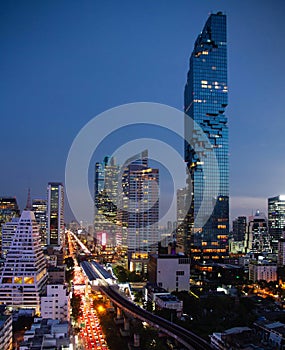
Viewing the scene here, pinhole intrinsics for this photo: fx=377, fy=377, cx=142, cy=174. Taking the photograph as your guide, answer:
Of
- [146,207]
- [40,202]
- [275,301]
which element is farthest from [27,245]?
[40,202]

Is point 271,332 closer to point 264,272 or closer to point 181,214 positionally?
point 264,272

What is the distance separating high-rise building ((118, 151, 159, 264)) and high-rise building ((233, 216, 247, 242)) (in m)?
15.7

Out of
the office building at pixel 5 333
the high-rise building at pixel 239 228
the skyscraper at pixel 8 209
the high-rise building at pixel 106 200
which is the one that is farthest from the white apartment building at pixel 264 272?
the high-rise building at pixel 239 228

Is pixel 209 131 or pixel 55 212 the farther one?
pixel 55 212

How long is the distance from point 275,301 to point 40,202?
29.1 meters

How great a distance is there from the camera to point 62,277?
47.1 feet

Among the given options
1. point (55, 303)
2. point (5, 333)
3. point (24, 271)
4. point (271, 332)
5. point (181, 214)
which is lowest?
point (271, 332)

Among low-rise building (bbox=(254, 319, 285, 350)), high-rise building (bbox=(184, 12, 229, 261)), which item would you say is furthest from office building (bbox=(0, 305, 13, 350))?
high-rise building (bbox=(184, 12, 229, 261))

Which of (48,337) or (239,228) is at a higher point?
(239,228)

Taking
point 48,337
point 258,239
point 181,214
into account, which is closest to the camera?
point 48,337

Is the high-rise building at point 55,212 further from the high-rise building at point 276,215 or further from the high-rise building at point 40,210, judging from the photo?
the high-rise building at point 276,215

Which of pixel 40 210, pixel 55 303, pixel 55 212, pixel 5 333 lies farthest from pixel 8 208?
pixel 5 333

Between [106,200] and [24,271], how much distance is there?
2835 cm

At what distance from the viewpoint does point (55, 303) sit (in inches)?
386
